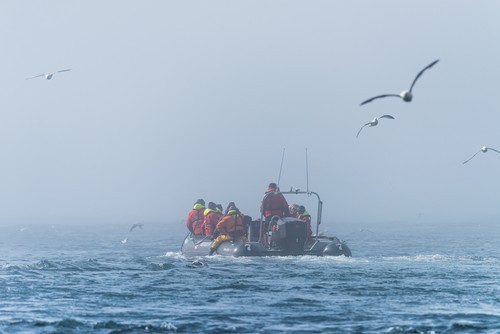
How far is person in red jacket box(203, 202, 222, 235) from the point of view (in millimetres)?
34031

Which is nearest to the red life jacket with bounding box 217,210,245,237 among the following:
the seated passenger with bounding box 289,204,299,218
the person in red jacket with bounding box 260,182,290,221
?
the person in red jacket with bounding box 260,182,290,221

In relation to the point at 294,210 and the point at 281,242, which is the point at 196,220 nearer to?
the point at 294,210

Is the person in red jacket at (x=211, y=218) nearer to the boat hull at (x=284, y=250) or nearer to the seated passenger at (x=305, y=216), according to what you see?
the boat hull at (x=284, y=250)

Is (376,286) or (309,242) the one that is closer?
(376,286)

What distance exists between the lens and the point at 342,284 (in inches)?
904

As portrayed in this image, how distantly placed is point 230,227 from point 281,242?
8.42 feet

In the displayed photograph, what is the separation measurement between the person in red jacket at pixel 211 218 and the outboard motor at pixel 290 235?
354cm

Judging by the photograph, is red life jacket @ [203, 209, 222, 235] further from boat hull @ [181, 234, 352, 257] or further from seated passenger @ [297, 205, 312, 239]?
seated passenger @ [297, 205, 312, 239]

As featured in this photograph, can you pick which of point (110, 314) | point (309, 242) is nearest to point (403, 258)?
point (309, 242)

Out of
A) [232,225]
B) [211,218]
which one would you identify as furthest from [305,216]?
[211,218]

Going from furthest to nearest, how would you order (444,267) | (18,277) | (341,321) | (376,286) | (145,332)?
(444,267), (18,277), (376,286), (341,321), (145,332)

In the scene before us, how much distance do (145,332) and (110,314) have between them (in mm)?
2179

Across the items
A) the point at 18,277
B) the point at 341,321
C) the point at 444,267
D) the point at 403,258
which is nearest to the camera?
the point at 341,321

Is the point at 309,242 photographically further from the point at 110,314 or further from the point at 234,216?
the point at 110,314
